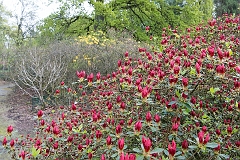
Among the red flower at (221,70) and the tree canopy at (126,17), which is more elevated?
the tree canopy at (126,17)

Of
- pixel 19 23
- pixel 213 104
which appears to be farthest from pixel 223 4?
pixel 213 104

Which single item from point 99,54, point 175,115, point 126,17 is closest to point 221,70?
point 175,115

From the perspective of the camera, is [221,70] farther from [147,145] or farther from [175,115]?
[147,145]

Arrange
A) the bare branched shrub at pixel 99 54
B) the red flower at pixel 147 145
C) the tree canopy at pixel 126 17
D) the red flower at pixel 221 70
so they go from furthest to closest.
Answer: the tree canopy at pixel 126 17, the bare branched shrub at pixel 99 54, the red flower at pixel 221 70, the red flower at pixel 147 145

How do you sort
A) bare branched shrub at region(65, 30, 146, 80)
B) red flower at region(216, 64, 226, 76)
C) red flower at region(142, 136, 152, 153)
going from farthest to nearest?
bare branched shrub at region(65, 30, 146, 80), red flower at region(216, 64, 226, 76), red flower at region(142, 136, 152, 153)

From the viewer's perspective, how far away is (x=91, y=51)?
9016 millimetres

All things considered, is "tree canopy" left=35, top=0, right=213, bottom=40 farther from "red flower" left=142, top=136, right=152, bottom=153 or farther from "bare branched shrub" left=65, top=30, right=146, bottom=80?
"red flower" left=142, top=136, right=152, bottom=153

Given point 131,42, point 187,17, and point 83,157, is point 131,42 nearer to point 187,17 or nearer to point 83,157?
point 187,17

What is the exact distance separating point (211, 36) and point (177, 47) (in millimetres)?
475

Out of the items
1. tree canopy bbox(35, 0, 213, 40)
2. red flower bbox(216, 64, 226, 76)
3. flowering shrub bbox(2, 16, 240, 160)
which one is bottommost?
flowering shrub bbox(2, 16, 240, 160)

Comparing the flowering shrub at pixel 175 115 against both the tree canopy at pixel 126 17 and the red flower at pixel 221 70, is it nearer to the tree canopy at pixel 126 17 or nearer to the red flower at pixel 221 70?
the red flower at pixel 221 70

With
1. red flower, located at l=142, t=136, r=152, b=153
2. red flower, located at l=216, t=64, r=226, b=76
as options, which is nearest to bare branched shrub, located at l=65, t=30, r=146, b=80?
red flower, located at l=216, t=64, r=226, b=76

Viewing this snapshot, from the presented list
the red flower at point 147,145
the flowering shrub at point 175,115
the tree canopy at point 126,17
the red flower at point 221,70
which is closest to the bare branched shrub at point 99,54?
the tree canopy at point 126,17

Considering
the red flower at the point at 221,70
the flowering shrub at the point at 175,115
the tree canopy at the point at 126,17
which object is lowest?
the flowering shrub at the point at 175,115
